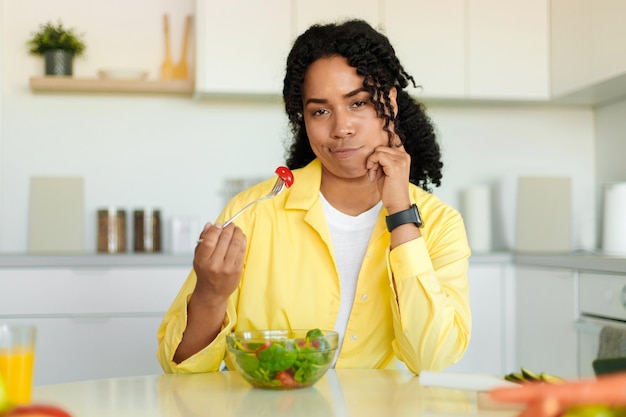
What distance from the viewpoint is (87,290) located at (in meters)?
3.03

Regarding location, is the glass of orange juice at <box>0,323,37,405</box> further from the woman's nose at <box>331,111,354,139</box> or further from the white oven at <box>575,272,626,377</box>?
the white oven at <box>575,272,626,377</box>

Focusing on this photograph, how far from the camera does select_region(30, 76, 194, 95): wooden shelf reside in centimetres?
339

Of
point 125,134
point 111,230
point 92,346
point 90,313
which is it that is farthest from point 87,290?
point 125,134

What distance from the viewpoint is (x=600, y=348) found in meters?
2.57

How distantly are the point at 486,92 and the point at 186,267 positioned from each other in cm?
147

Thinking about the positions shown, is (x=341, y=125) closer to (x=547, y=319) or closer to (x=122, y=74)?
(x=547, y=319)

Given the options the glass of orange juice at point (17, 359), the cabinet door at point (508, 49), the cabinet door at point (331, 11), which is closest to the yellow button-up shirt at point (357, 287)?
the glass of orange juice at point (17, 359)

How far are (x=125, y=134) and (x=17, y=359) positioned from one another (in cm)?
279

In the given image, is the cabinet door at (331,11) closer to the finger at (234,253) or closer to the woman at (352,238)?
the woman at (352,238)

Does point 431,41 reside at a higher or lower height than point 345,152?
higher

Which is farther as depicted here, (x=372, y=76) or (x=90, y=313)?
(x=90, y=313)

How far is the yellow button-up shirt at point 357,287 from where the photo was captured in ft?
4.93

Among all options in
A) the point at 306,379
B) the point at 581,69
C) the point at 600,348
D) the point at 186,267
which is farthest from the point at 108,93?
the point at 306,379

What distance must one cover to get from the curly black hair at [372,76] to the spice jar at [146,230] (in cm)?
157
